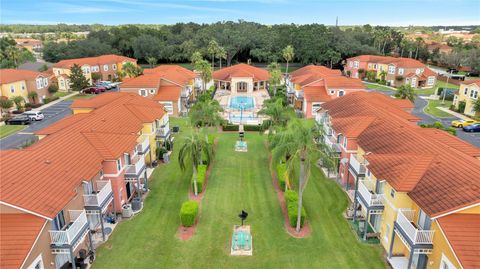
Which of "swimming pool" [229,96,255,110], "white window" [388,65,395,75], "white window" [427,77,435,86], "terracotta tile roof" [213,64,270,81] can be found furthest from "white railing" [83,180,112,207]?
"white window" [427,77,435,86]

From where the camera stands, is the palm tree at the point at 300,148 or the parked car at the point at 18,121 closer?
the palm tree at the point at 300,148

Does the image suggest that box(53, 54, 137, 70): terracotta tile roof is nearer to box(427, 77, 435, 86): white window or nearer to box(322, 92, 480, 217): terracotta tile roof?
box(322, 92, 480, 217): terracotta tile roof


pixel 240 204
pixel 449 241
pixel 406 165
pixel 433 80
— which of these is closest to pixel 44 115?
pixel 240 204

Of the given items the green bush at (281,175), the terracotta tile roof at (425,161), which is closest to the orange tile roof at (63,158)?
the green bush at (281,175)

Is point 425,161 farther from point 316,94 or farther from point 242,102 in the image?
point 242,102

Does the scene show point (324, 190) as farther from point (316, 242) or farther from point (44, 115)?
point (44, 115)

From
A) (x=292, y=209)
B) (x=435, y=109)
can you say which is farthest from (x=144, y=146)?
(x=435, y=109)

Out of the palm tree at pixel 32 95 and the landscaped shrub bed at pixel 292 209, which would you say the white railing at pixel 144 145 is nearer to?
the landscaped shrub bed at pixel 292 209
